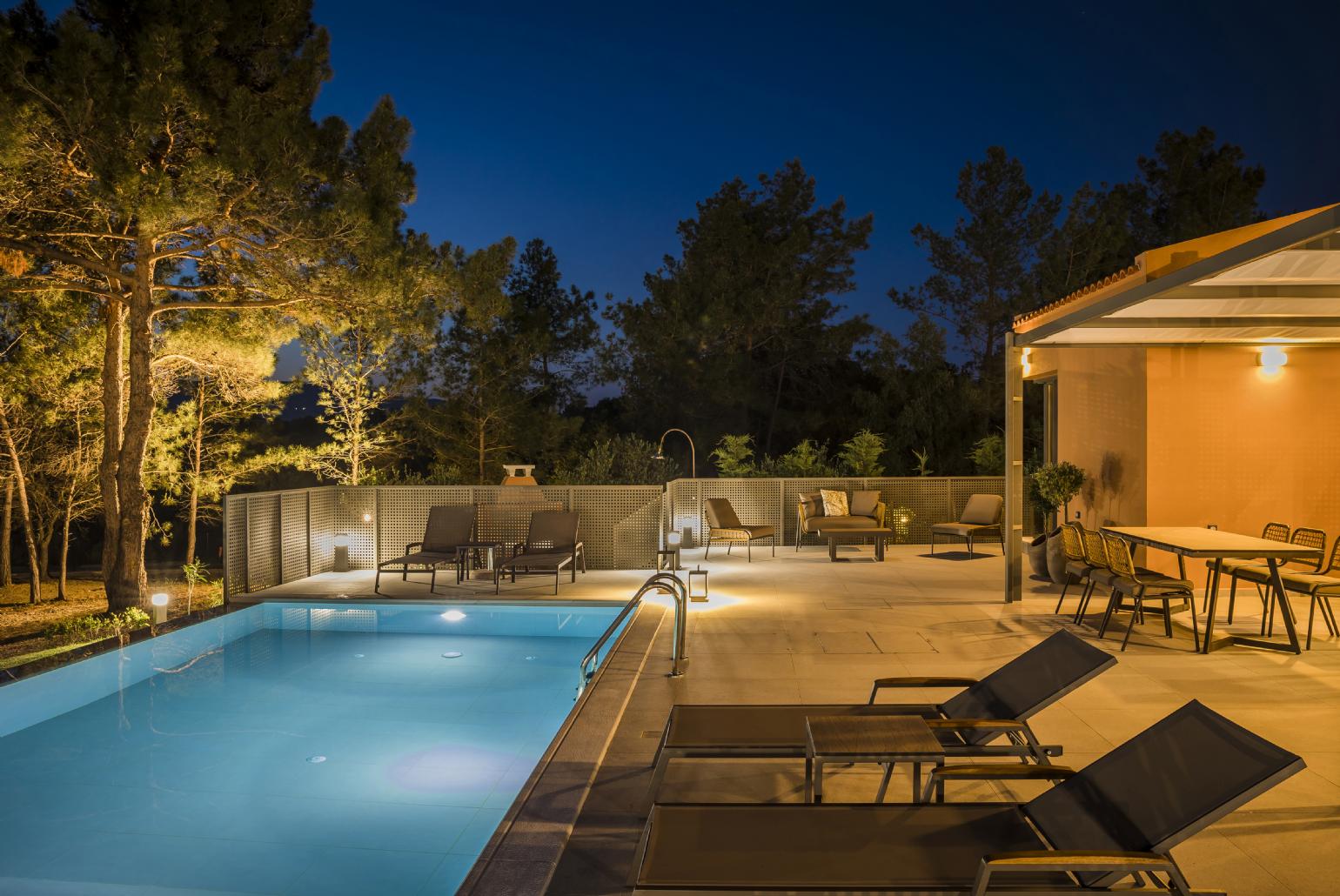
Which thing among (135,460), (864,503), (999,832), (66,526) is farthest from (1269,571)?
(66,526)

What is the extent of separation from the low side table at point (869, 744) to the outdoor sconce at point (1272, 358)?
26.1 ft

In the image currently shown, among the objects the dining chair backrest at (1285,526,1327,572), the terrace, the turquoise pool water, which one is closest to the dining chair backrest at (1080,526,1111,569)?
the terrace

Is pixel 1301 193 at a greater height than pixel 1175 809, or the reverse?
pixel 1301 193

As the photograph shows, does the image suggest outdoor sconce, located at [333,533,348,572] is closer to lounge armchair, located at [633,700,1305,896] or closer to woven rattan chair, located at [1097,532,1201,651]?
woven rattan chair, located at [1097,532,1201,651]

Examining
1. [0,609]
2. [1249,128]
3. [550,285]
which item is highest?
[1249,128]

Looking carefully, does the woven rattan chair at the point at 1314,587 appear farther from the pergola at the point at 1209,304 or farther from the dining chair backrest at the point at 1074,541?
the pergola at the point at 1209,304

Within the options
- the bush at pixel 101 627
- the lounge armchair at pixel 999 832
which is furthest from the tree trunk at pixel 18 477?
the lounge armchair at pixel 999 832

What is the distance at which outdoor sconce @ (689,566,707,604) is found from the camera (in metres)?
8.50

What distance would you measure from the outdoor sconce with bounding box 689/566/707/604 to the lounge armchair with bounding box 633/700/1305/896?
5.20 metres

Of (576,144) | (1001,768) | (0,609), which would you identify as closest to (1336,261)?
(1001,768)

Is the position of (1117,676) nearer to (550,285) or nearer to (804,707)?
(804,707)

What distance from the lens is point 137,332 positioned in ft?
39.0

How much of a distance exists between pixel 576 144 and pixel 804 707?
37.6 meters

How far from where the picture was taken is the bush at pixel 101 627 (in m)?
7.65
